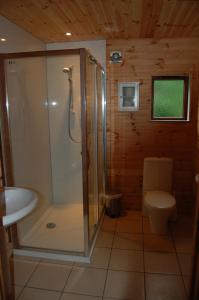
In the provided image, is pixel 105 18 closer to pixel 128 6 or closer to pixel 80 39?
pixel 128 6

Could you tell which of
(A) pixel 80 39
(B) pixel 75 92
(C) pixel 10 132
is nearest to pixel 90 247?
(C) pixel 10 132

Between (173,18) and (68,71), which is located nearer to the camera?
(173,18)

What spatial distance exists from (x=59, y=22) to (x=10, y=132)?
135cm

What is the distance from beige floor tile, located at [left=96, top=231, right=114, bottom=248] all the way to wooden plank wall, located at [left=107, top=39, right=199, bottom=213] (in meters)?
0.77

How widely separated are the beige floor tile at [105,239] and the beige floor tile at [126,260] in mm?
141

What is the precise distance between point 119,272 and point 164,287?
0.42 metres

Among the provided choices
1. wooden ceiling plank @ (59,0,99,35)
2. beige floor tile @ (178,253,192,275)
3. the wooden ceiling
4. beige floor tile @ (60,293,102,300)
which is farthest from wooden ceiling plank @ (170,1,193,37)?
beige floor tile @ (60,293,102,300)

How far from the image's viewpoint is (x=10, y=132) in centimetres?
232

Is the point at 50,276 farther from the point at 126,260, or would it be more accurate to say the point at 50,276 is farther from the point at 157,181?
the point at 157,181

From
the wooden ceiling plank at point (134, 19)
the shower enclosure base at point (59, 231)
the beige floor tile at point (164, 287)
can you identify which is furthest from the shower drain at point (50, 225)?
the wooden ceiling plank at point (134, 19)

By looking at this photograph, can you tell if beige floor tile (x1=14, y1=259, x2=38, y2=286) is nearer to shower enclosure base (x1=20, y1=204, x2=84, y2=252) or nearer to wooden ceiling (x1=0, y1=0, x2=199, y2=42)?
shower enclosure base (x1=20, y1=204, x2=84, y2=252)

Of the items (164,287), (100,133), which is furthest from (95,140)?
(164,287)

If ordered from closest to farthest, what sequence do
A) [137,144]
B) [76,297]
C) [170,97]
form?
1. [76,297]
2. [170,97]
3. [137,144]

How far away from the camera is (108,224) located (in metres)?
3.01
